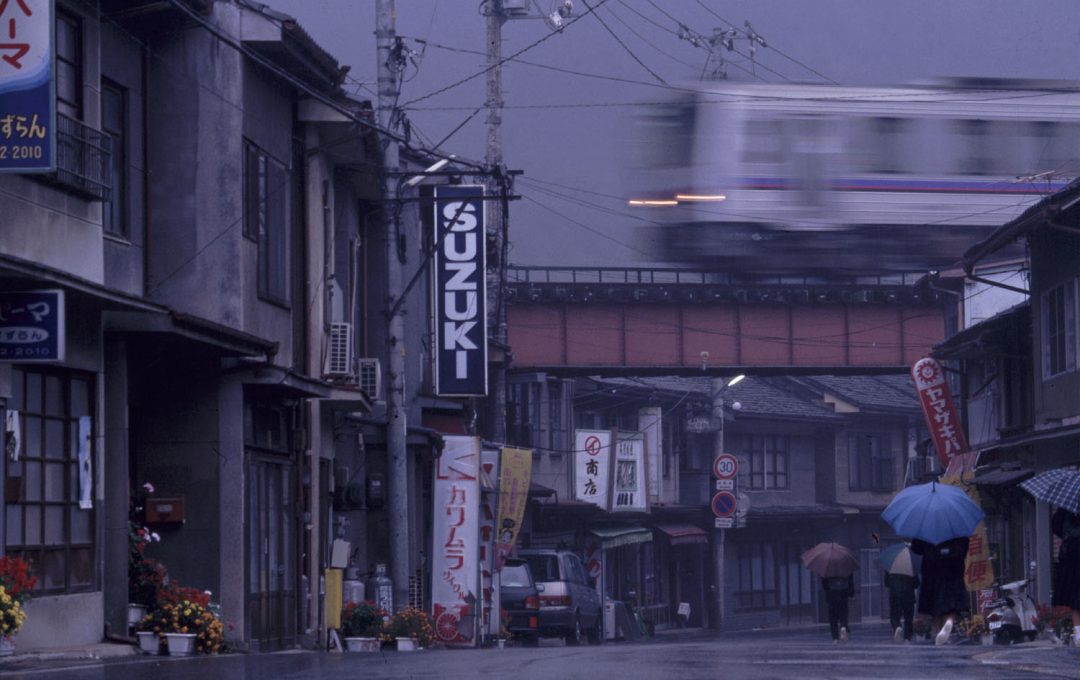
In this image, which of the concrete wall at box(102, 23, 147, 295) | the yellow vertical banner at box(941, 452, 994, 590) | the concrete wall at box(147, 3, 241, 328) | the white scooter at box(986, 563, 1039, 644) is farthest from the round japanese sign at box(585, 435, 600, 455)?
the concrete wall at box(102, 23, 147, 295)

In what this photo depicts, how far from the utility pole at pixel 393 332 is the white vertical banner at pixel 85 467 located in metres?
7.87

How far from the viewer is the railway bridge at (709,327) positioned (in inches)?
1826

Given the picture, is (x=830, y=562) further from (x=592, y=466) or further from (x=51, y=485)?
(x=592, y=466)

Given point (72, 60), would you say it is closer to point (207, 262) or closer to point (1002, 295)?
point (207, 262)

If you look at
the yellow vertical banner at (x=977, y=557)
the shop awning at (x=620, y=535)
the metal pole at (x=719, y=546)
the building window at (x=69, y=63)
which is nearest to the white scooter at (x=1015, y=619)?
the yellow vertical banner at (x=977, y=557)

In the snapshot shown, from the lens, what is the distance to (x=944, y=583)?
63.9 ft

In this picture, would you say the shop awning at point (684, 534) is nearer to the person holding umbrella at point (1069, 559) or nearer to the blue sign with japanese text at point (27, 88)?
the person holding umbrella at point (1069, 559)

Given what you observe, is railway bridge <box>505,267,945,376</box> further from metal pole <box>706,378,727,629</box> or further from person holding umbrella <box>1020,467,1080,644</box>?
person holding umbrella <box>1020,467,1080,644</box>

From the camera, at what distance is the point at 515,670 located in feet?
44.5

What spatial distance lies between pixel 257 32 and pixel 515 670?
10487 mm

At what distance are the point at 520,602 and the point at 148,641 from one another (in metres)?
17.9

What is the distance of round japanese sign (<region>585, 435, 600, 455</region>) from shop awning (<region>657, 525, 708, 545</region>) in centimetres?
667

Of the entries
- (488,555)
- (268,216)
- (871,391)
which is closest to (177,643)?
(268,216)

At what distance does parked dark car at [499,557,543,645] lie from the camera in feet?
115
